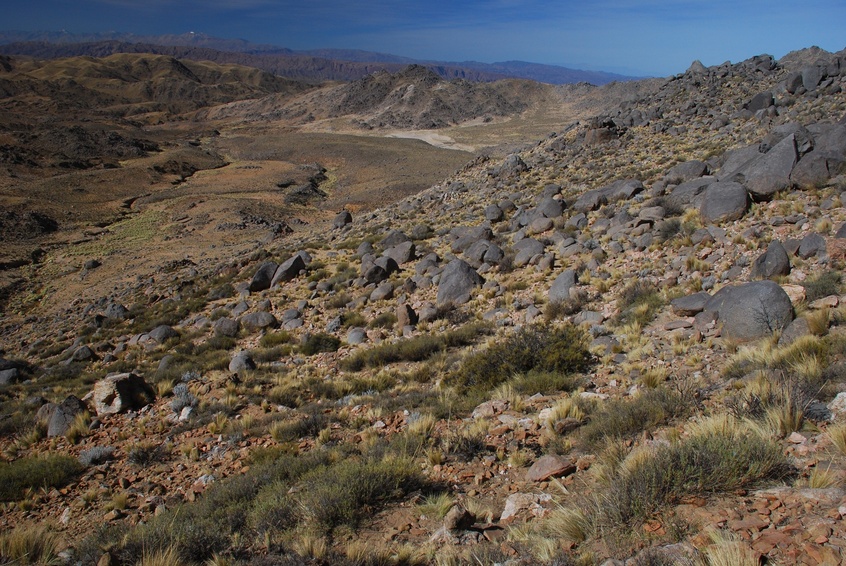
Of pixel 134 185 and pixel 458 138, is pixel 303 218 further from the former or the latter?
pixel 458 138

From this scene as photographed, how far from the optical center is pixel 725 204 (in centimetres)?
1252

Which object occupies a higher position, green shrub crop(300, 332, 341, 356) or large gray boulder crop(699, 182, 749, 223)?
large gray boulder crop(699, 182, 749, 223)

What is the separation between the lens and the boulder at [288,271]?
57.5 feet

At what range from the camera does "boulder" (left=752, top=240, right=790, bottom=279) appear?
30.3ft

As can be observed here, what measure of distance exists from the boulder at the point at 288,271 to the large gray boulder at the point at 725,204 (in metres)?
12.9

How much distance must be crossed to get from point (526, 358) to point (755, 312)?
362cm

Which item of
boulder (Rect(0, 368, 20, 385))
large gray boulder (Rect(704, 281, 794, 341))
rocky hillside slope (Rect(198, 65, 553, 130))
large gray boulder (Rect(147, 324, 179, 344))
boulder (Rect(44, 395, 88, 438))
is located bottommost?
boulder (Rect(0, 368, 20, 385))

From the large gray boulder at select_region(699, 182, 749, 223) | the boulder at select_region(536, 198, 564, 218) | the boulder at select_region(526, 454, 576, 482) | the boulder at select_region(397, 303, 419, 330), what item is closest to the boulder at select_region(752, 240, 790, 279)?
the large gray boulder at select_region(699, 182, 749, 223)

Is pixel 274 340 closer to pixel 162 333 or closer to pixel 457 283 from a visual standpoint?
pixel 162 333

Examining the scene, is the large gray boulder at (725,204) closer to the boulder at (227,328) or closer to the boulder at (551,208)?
the boulder at (551,208)

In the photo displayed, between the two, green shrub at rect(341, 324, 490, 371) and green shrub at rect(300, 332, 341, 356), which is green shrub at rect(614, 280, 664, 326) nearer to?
green shrub at rect(341, 324, 490, 371)

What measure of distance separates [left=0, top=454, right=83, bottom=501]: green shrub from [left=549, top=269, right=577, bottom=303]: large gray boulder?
9.55m

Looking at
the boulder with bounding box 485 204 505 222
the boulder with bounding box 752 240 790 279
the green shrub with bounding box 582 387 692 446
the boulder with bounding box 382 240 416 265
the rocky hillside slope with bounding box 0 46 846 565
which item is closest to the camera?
the rocky hillside slope with bounding box 0 46 846 565

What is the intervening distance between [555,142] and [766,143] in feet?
55.0
